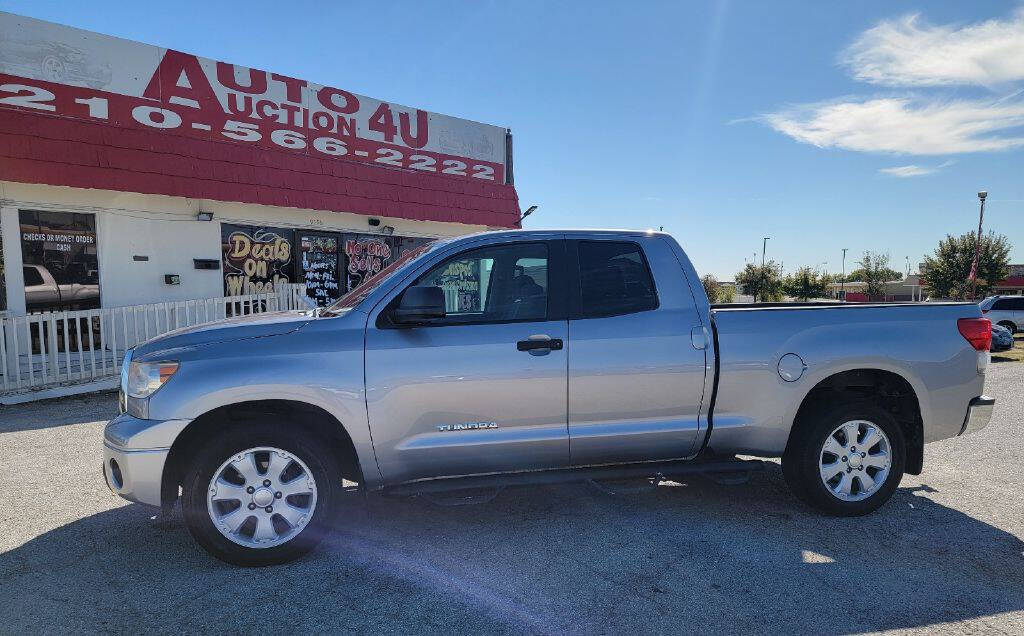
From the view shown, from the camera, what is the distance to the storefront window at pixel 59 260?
908 cm

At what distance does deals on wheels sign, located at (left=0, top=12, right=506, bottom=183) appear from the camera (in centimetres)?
899

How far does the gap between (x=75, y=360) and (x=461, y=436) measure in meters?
7.76

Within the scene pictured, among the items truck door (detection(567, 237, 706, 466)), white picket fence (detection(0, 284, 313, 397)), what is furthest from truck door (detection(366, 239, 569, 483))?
white picket fence (detection(0, 284, 313, 397))

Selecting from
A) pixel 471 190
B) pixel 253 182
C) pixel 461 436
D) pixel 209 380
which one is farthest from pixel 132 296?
pixel 461 436

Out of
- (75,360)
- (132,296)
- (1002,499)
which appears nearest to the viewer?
(1002,499)

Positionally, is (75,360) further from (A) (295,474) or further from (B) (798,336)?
(B) (798,336)

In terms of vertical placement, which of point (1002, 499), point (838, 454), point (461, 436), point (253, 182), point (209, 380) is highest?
point (253, 182)

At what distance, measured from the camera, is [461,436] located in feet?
11.9

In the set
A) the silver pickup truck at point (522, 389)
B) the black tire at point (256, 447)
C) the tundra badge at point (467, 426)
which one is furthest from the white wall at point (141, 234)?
the tundra badge at point (467, 426)

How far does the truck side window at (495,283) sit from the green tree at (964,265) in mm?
47808

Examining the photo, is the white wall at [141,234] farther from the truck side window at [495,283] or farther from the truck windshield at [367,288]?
the truck side window at [495,283]

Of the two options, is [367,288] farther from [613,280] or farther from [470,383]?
[613,280]

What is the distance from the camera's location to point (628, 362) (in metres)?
3.77

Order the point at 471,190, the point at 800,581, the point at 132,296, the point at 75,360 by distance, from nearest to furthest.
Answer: the point at 800,581
the point at 75,360
the point at 132,296
the point at 471,190
